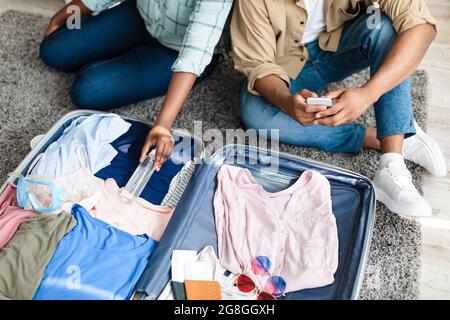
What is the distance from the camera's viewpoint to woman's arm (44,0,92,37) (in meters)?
1.35

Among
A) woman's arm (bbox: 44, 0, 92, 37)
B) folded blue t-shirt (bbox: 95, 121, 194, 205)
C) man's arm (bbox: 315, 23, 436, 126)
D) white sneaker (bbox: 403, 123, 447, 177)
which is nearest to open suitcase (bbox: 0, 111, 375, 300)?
folded blue t-shirt (bbox: 95, 121, 194, 205)

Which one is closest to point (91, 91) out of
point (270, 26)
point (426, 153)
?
point (270, 26)

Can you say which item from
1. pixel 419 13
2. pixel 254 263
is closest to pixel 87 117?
pixel 254 263

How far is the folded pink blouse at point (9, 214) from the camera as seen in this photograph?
0.89m

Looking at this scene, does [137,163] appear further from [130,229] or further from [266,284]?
[266,284]

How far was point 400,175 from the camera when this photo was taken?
3.56 ft

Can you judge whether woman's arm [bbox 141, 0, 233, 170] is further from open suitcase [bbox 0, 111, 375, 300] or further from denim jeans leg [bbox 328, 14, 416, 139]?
denim jeans leg [bbox 328, 14, 416, 139]

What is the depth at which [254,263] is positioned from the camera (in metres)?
0.92

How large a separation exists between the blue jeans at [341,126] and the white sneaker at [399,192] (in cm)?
8

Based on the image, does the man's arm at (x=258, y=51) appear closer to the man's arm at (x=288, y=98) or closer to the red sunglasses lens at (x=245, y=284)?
the man's arm at (x=288, y=98)

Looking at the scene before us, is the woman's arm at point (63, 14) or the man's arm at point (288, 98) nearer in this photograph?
the man's arm at point (288, 98)

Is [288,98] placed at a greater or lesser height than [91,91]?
greater

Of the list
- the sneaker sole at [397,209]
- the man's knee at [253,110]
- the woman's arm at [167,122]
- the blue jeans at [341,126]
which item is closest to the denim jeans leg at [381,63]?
the blue jeans at [341,126]

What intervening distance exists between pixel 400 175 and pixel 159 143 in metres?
0.52
